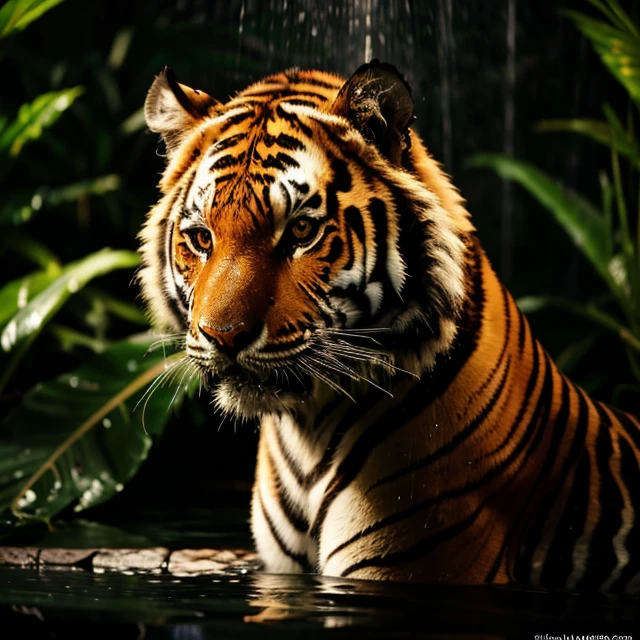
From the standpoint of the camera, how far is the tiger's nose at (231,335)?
2.12 meters

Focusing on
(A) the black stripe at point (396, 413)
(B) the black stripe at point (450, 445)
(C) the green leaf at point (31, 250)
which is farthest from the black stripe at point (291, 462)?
(C) the green leaf at point (31, 250)

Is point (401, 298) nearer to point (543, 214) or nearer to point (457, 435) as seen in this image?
point (457, 435)

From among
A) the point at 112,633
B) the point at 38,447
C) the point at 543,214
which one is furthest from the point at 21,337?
the point at 543,214

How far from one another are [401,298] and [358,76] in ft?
1.67

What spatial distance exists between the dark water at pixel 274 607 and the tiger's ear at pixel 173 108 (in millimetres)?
1108

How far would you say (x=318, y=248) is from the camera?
2305 millimetres

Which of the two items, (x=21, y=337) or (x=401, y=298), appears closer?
(x=401, y=298)

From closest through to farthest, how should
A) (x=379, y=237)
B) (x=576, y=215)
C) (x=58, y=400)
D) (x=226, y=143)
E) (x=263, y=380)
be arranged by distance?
(x=263, y=380), (x=379, y=237), (x=226, y=143), (x=58, y=400), (x=576, y=215)

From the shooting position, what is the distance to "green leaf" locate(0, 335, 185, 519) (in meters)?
3.49

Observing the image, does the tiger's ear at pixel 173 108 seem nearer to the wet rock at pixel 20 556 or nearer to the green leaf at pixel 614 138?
the wet rock at pixel 20 556

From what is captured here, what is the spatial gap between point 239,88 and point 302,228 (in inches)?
207

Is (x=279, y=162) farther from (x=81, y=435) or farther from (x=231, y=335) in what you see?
(x=81, y=435)

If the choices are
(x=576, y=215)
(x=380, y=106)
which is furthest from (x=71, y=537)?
(x=576, y=215)

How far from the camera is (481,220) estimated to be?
7.64 m
